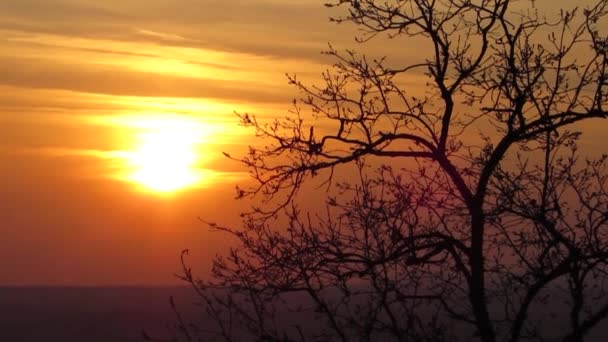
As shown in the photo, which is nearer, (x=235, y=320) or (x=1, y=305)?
(x=235, y=320)

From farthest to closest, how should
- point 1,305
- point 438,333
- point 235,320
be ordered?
point 1,305
point 235,320
point 438,333

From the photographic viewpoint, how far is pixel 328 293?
13484mm

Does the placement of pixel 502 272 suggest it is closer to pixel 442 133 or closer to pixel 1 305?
pixel 442 133

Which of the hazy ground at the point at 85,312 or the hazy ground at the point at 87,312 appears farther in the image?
the hazy ground at the point at 85,312

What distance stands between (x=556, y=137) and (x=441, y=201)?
133 cm

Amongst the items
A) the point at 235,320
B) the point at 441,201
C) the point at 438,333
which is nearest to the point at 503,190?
the point at 441,201

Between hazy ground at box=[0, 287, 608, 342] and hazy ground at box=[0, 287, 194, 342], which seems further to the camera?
hazy ground at box=[0, 287, 194, 342]

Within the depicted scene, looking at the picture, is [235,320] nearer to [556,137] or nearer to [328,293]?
[328,293]

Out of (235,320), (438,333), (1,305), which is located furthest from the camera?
(1,305)

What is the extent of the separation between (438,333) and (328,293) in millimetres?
1675

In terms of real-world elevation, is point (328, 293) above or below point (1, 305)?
below

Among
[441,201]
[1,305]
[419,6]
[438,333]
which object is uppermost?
[1,305]

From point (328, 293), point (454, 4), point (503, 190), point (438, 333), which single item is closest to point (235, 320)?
point (328, 293)

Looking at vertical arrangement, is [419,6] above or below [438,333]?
above
